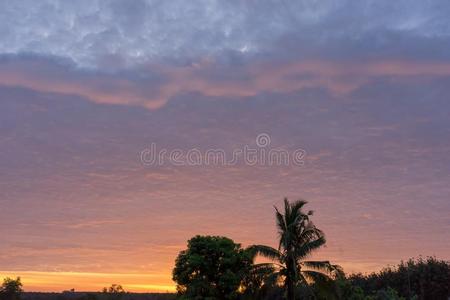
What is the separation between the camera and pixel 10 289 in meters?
131

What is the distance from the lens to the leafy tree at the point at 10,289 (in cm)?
12768

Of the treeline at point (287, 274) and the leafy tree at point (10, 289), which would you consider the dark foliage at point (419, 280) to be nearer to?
the treeline at point (287, 274)

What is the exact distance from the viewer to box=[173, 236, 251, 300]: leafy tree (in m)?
53.0

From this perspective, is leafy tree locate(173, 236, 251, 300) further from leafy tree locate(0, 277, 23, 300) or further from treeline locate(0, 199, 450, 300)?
leafy tree locate(0, 277, 23, 300)

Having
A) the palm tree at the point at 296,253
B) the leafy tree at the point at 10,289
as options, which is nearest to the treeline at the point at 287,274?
the palm tree at the point at 296,253

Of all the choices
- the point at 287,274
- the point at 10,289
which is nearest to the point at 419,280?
the point at 287,274

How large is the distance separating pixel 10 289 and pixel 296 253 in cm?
10439

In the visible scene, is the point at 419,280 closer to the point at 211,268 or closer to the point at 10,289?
the point at 211,268

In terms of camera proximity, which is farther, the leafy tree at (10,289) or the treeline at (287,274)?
the leafy tree at (10,289)

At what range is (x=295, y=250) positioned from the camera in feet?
151

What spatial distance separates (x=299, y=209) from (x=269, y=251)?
14.2ft

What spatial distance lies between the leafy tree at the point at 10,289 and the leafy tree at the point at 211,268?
280ft

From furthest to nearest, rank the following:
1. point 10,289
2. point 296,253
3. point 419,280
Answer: point 10,289, point 419,280, point 296,253

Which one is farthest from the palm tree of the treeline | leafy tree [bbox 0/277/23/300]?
leafy tree [bbox 0/277/23/300]
